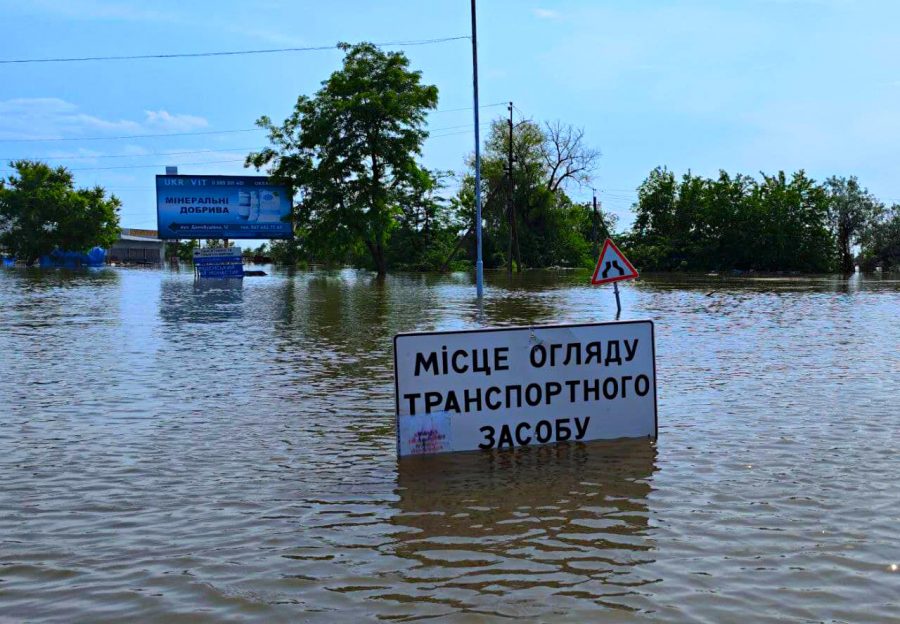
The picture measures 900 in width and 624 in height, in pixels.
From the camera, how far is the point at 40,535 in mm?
5207

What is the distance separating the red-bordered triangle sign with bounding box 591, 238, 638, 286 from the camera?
1213cm

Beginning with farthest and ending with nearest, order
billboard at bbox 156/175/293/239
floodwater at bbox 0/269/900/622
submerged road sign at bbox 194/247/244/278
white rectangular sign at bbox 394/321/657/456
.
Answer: billboard at bbox 156/175/293/239, submerged road sign at bbox 194/247/244/278, white rectangular sign at bbox 394/321/657/456, floodwater at bbox 0/269/900/622

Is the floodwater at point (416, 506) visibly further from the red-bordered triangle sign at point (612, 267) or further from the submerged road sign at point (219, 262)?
the submerged road sign at point (219, 262)

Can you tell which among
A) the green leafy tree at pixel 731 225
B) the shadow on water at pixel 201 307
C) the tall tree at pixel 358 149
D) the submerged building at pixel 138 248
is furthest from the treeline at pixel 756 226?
the submerged building at pixel 138 248

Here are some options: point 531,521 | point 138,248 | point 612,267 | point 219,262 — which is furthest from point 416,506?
point 138,248

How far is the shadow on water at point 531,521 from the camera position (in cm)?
447

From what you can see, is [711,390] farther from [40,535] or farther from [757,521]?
[40,535]

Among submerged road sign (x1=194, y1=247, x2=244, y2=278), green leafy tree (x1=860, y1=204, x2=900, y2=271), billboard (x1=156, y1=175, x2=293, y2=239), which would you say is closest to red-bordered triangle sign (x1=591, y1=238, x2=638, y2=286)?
submerged road sign (x1=194, y1=247, x2=244, y2=278)

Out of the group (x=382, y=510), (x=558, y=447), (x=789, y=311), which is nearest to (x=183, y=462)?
(x=382, y=510)

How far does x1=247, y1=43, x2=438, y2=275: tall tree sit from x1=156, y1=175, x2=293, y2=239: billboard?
199 centimetres

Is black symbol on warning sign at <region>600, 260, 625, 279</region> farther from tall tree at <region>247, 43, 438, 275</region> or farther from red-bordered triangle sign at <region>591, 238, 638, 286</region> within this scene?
tall tree at <region>247, 43, 438, 275</region>

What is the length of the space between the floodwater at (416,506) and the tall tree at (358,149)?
46.5m

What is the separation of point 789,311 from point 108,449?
2098cm

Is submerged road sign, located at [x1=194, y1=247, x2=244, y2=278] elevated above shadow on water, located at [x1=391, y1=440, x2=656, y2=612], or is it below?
above
